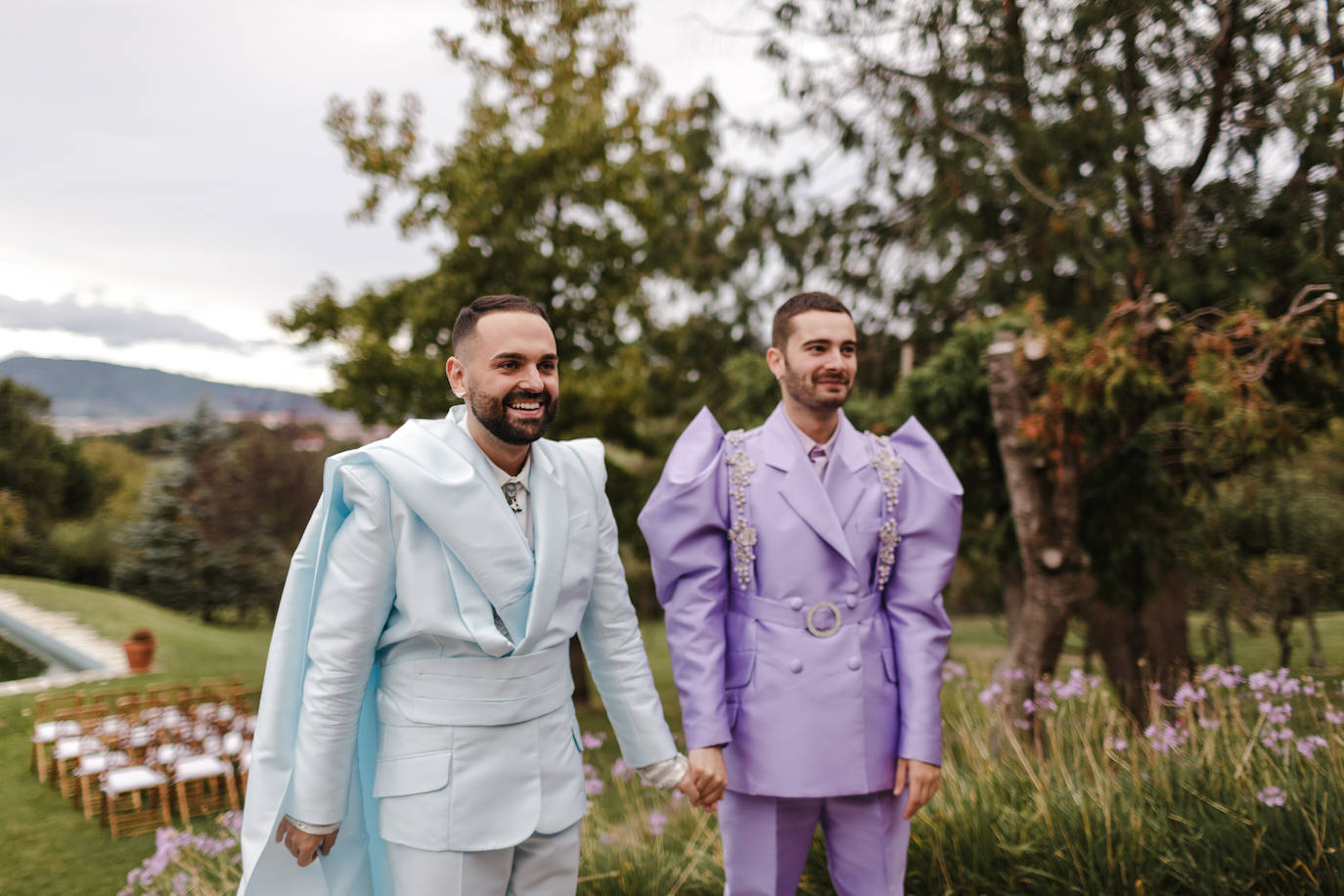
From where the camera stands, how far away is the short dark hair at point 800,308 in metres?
2.46

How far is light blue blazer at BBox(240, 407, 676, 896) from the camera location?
6.38 feet

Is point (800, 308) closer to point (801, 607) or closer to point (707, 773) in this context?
point (801, 607)

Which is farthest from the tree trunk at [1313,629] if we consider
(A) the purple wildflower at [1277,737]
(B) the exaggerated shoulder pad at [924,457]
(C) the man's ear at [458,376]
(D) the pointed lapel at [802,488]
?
(C) the man's ear at [458,376]

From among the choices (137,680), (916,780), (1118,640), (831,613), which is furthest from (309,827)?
(137,680)

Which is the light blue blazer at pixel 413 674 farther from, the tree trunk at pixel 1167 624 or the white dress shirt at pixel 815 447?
the tree trunk at pixel 1167 624

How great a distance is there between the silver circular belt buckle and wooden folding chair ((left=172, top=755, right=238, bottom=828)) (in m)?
4.68

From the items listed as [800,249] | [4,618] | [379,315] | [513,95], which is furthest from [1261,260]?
[4,618]

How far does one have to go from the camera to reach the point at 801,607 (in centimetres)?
239

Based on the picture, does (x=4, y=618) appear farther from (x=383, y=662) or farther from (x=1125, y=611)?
(x=1125, y=611)

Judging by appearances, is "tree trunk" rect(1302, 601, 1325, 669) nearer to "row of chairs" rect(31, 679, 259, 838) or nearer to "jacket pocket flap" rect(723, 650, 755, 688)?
"jacket pocket flap" rect(723, 650, 755, 688)

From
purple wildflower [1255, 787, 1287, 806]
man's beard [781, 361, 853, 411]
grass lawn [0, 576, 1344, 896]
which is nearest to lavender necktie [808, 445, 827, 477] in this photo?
man's beard [781, 361, 853, 411]

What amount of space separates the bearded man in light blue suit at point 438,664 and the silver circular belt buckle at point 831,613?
0.64 meters

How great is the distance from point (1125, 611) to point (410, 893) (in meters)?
6.25

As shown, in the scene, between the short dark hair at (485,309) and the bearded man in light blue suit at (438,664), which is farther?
the short dark hair at (485,309)
